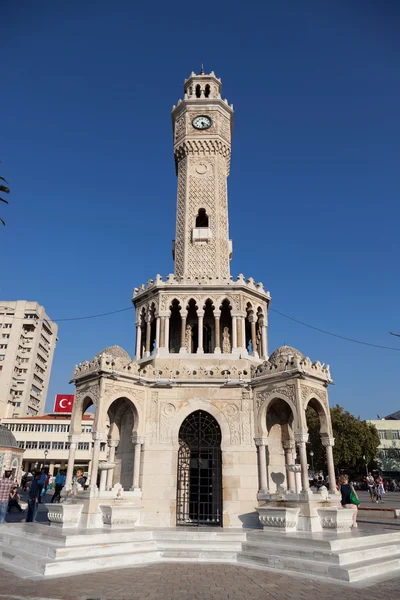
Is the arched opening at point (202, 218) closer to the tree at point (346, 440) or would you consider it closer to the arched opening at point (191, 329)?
the arched opening at point (191, 329)

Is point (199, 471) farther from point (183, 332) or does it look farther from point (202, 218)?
point (202, 218)

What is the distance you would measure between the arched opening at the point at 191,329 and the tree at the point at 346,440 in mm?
34456

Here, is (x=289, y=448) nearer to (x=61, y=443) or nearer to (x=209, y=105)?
(x=209, y=105)

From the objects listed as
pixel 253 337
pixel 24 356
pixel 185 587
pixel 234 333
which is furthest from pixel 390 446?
pixel 185 587

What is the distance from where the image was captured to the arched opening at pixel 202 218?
28219 millimetres

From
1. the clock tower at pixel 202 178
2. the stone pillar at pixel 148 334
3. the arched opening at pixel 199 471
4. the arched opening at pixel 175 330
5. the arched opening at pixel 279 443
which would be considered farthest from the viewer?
the clock tower at pixel 202 178

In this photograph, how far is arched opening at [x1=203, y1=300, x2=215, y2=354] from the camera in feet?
80.6

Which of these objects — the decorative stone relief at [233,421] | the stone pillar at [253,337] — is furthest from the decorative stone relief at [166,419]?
the stone pillar at [253,337]

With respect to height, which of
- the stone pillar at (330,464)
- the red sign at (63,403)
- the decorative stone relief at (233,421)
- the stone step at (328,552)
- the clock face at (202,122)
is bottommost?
the stone step at (328,552)

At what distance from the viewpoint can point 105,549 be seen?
44.6 feet

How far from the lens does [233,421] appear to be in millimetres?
20547

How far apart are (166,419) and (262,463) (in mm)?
4908

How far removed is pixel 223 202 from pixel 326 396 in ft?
47.7

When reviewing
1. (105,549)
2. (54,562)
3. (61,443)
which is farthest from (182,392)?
(61,443)
